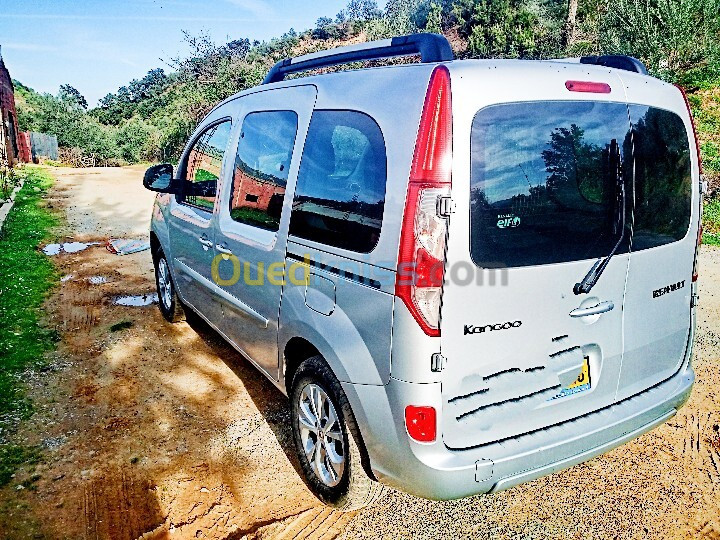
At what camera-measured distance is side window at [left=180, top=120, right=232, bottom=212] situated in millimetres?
3861

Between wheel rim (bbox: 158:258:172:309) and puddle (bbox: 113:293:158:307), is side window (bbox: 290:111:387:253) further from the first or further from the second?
puddle (bbox: 113:293:158:307)

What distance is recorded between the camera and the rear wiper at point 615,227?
2287mm

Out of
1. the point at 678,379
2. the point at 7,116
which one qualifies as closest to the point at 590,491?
the point at 678,379

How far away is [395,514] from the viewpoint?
2.75 metres

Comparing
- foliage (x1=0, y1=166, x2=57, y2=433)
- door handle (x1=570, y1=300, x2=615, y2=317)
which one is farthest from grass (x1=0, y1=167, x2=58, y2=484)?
door handle (x1=570, y1=300, x2=615, y2=317)

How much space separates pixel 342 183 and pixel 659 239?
1.55 meters

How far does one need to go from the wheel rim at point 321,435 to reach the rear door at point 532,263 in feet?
2.33

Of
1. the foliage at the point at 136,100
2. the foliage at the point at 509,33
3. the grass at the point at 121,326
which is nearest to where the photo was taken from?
the grass at the point at 121,326

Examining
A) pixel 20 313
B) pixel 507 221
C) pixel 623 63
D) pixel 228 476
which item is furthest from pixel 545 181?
pixel 20 313

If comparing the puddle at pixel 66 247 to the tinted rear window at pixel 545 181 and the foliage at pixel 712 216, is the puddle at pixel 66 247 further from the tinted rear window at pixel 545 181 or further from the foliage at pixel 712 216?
the foliage at pixel 712 216

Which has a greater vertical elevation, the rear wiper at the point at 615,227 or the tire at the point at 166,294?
the rear wiper at the point at 615,227

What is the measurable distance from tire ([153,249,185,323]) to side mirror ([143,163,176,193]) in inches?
35.3

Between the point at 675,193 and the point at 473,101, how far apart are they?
133 centimetres

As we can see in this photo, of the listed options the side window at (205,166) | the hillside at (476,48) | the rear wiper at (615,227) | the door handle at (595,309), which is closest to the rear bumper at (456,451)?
the door handle at (595,309)
